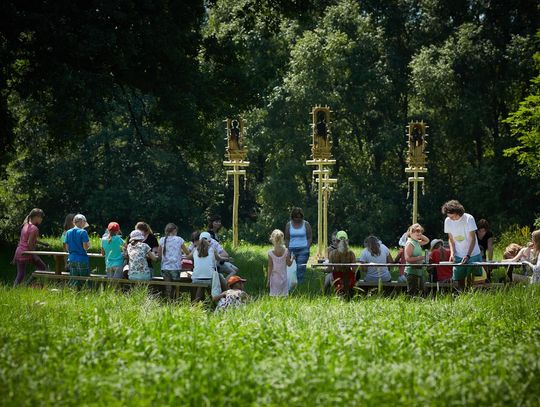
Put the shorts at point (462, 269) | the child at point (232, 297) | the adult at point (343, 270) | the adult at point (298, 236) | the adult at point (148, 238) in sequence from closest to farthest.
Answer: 1. the child at point (232, 297)
2. the adult at point (343, 270)
3. the shorts at point (462, 269)
4. the adult at point (148, 238)
5. the adult at point (298, 236)

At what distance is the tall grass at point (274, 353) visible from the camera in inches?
329

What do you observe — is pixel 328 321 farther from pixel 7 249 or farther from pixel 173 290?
pixel 7 249

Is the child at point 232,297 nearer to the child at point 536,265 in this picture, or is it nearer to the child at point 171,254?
the child at point 171,254

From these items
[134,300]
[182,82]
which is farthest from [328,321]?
[182,82]

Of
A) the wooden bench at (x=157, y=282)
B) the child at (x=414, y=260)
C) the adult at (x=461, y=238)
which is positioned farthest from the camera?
the wooden bench at (x=157, y=282)

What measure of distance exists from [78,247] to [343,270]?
4241mm

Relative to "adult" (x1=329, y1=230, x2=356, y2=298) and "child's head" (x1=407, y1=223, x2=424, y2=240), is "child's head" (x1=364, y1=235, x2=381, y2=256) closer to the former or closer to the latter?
"child's head" (x1=407, y1=223, x2=424, y2=240)

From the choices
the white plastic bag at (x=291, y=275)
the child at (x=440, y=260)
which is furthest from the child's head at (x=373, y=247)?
the white plastic bag at (x=291, y=275)

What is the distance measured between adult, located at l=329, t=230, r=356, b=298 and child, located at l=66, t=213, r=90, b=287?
3.87 m

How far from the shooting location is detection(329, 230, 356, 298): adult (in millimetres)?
15547

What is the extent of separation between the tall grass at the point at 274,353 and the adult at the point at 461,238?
1851 mm

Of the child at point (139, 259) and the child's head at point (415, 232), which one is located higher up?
the child's head at point (415, 232)

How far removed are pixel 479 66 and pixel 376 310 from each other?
29272 mm

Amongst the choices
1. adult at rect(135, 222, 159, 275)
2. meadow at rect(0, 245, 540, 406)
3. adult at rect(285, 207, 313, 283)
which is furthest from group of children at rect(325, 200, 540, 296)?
adult at rect(285, 207, 313, 283)
